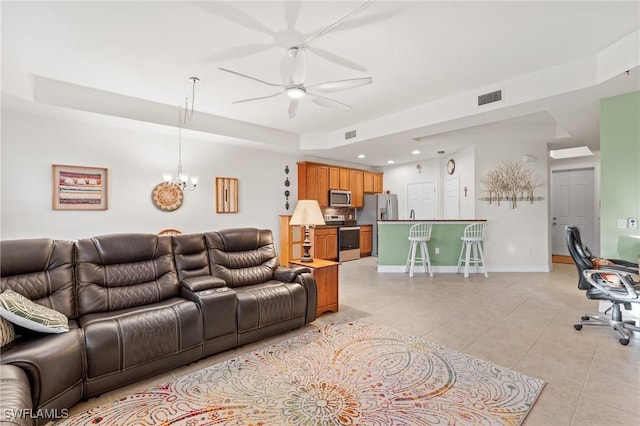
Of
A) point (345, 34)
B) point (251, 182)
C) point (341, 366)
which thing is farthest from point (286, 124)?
point (341, 366)

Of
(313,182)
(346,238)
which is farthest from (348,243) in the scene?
Answer: (313,182)

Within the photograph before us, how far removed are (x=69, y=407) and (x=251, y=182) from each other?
4756 millimetres

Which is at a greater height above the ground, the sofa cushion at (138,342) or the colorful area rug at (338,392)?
the sofa cushion at (138,342)

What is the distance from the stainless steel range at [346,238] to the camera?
774cm

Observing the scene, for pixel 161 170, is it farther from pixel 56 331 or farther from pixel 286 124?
pixel 56 331

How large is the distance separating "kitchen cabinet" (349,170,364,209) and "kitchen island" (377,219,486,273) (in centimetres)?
217

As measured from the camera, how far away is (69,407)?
1919 mm

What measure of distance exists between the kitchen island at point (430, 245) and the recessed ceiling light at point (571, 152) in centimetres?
317

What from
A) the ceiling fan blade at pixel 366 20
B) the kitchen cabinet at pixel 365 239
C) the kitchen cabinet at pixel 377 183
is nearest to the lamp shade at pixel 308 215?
the ceiling fan blade at pixel 366 20

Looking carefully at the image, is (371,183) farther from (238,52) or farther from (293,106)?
(238,52)

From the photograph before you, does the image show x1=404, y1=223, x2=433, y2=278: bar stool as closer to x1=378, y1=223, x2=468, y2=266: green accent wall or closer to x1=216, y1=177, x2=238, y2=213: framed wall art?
x1=378, y1=223, x2=468, y2=266: green accent wall

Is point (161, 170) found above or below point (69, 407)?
above

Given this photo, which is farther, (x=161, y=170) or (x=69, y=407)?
(x=161, y=170)

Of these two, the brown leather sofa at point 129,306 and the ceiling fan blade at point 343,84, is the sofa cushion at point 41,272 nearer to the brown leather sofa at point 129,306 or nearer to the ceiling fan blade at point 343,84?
the brown leather sofa at point 129,306
